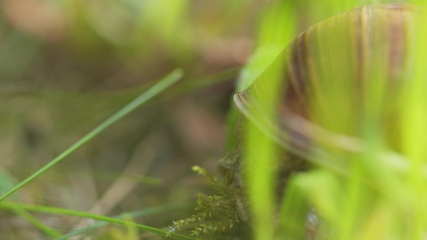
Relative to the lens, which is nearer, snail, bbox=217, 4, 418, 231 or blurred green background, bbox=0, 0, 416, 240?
snail, bbox=217, 4, 418, 231

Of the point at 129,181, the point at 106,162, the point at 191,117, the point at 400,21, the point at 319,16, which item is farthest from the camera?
the point at 191,117

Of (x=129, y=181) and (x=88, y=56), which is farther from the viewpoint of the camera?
(x=88, y=56)

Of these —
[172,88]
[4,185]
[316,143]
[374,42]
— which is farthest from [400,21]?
[172,88]

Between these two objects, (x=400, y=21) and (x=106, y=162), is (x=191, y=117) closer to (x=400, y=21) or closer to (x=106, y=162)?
(x=106, y=162)

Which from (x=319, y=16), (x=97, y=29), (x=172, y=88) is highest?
(x=319, y=16)

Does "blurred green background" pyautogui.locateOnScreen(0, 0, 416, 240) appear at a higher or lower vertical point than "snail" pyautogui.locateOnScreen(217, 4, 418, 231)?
lower

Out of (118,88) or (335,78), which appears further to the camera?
(118,88)
